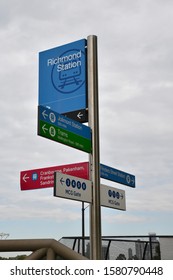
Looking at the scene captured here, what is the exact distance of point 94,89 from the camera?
10742 millimetres

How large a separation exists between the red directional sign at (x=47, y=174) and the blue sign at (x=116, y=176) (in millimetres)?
559

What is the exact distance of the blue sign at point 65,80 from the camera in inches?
426

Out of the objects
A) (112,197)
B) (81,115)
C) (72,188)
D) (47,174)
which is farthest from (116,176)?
(72,188)

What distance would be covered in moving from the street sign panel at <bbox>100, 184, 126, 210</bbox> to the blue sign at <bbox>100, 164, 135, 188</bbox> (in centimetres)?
28

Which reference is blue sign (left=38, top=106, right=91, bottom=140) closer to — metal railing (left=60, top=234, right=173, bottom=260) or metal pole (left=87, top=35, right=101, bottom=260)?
metal pole (left=87, top=35, right=101, bottom=260)

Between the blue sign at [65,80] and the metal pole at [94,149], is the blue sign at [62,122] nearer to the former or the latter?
the metal pole at [94,149]

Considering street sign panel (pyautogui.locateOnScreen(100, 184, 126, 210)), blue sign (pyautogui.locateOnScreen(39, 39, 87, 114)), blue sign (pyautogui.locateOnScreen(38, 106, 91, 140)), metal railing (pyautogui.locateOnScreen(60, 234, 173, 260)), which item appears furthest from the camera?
metal railing (pyautogui.locateOnScreen(60, 234, 173, 260))

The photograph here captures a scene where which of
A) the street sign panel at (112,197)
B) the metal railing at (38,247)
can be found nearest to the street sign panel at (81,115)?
the street sign panel at (112,197)

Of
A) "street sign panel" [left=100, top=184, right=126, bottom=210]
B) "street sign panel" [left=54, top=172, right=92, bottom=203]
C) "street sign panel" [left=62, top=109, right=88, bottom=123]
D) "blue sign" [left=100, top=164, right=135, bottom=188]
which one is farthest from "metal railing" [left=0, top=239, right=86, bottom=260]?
"street sign panel" [left=62, top=109, right=88, bottom=123]

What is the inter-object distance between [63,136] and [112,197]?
7.72 feet

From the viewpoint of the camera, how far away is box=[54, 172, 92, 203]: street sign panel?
8438 millimetres

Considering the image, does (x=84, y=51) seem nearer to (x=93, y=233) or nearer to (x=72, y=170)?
(x=72, y=170)

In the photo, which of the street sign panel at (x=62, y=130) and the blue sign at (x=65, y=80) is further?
the blue sign at (x=65, y=80)
